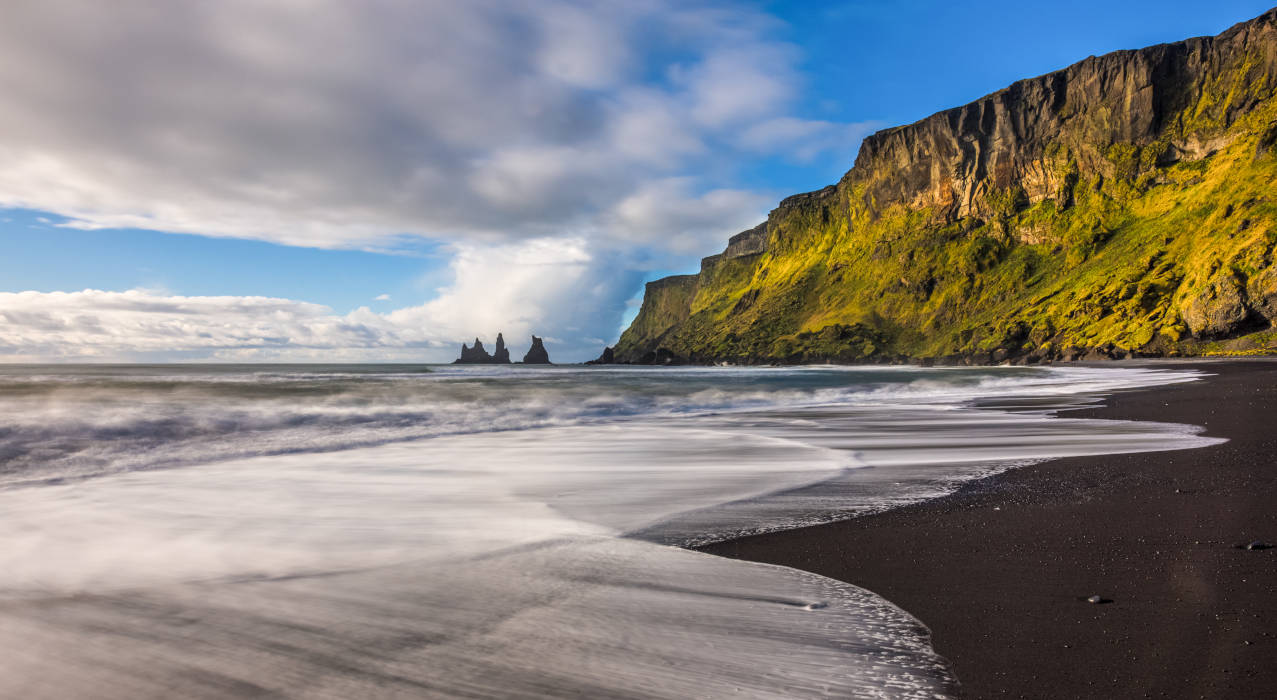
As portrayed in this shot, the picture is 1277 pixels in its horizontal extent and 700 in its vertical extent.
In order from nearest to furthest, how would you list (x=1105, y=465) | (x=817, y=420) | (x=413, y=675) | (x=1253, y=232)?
1. (x=413, y=675)
2. (x=1105, y=465)
3. (x=817, y=420)
4. (x=1253, y=232)

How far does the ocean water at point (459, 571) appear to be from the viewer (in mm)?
2561

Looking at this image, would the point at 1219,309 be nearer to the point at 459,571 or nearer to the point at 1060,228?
the point at 1060,228

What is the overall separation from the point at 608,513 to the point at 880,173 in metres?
132

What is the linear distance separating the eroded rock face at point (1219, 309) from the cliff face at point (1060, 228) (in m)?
0.13

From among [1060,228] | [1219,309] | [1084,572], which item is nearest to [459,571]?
[1084,572]

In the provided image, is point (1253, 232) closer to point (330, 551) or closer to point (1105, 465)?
point (1105, 465)

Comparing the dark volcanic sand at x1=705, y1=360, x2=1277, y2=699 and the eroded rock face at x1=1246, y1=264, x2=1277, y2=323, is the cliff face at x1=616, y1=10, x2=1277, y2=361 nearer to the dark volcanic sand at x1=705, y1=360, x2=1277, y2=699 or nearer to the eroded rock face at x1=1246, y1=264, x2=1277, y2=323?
the eroded rock face at x1=1246, y1=264, x2=1277, y2=323

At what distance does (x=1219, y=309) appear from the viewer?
5081 centimetres

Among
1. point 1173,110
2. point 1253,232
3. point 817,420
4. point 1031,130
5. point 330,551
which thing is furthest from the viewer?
point 1031,130

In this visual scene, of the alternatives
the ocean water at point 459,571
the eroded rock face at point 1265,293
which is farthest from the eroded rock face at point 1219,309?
the ocean water at point 459,571

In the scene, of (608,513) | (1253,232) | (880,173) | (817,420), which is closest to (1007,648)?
(608,513)

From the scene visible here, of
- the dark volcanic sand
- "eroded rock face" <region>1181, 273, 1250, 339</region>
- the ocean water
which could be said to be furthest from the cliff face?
the ocean water

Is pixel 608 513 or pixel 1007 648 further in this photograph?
pixel 608 513

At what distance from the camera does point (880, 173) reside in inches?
4845
